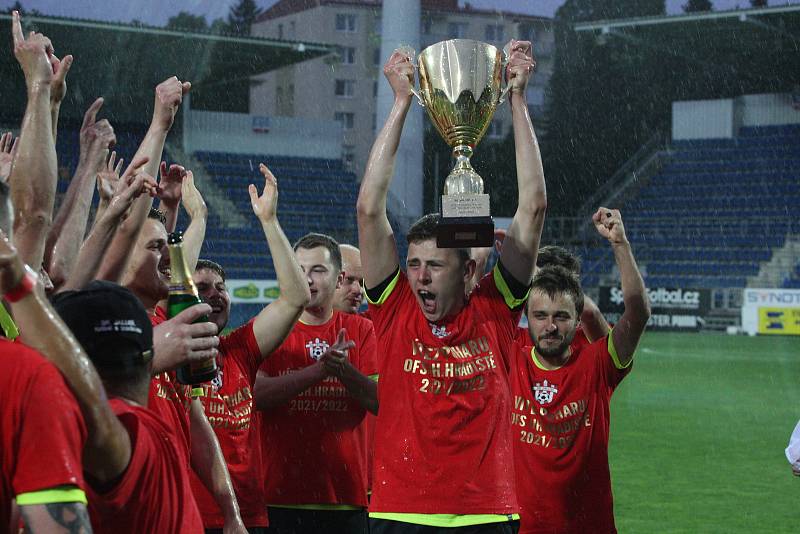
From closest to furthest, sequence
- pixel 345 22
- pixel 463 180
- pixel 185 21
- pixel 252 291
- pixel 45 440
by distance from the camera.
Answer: pixel 45 440 → pixel 463 180 → pixel 252 291 → pixel 185 21 → pixel 345 22

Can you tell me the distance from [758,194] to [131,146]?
22.9 meters

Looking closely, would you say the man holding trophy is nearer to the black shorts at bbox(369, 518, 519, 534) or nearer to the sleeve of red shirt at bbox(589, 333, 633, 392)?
the black shorts at bbox(369, 518, 519, 534)

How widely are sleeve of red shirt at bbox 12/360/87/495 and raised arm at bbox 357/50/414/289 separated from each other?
87.1 inches

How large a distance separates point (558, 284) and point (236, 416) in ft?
5.32

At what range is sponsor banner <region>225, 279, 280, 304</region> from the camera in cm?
2852

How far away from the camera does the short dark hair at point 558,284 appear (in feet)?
16.1

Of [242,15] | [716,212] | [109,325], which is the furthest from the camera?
[242,15]

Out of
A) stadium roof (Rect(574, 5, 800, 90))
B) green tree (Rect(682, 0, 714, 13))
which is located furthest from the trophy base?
green tree (Rect(682, 0, 714, 13))

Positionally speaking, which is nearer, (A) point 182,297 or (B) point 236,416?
(A) point 182,297

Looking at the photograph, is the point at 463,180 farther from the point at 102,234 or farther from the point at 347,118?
the point at 347,118

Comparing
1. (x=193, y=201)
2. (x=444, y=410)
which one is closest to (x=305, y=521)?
(x=444, y=410)

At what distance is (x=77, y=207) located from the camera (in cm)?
410

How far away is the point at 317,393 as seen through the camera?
5.11m

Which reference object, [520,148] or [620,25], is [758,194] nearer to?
[620,25]
